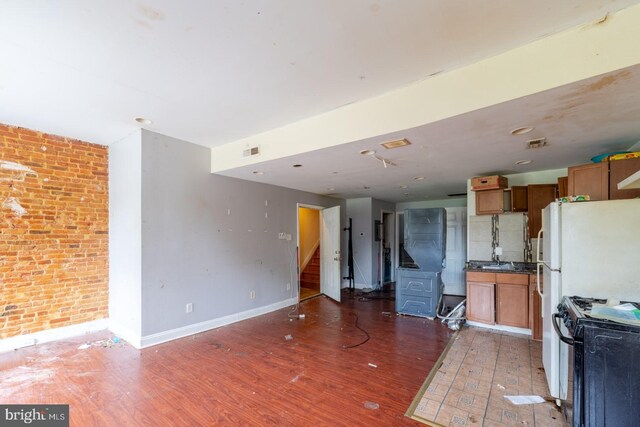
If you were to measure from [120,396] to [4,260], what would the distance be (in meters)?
2.36

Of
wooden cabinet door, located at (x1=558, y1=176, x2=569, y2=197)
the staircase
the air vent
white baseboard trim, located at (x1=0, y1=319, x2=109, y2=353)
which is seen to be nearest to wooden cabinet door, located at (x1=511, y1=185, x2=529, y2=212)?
wooden cabinet door, located at (x1=558, y1=176, x2=569, y2=197)

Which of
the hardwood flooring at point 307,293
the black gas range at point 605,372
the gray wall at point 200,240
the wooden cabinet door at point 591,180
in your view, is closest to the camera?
the black gas range at point 605,372

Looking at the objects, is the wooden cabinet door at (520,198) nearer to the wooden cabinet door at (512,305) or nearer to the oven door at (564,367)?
the wooden cabinet door at (512,305)

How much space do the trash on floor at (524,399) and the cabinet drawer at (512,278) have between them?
188 cm

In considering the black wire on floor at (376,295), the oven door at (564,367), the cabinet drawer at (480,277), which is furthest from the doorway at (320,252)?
the oven door at (564,367)

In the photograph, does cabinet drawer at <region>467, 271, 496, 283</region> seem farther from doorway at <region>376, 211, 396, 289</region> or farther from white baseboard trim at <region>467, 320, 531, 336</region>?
doorway at <region>376, 211, 396, 289</region>

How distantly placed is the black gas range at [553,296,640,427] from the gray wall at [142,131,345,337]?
4037 mm

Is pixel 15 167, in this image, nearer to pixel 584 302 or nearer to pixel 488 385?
pixel 488 385

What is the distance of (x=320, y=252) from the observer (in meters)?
6.48

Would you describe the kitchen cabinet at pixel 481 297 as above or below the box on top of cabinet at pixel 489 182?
below

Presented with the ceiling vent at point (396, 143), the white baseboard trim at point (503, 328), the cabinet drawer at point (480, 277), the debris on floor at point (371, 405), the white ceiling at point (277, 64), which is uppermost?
the white ceiling at point (277, 64)

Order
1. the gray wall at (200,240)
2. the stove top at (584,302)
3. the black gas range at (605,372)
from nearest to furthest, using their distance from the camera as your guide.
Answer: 1. the black gas range at (605,372)
2. the stove top at (584,302)
3. the gray wall at (200,240)

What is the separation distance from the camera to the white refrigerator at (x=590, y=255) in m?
2.00

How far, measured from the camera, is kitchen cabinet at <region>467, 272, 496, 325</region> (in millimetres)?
4086
